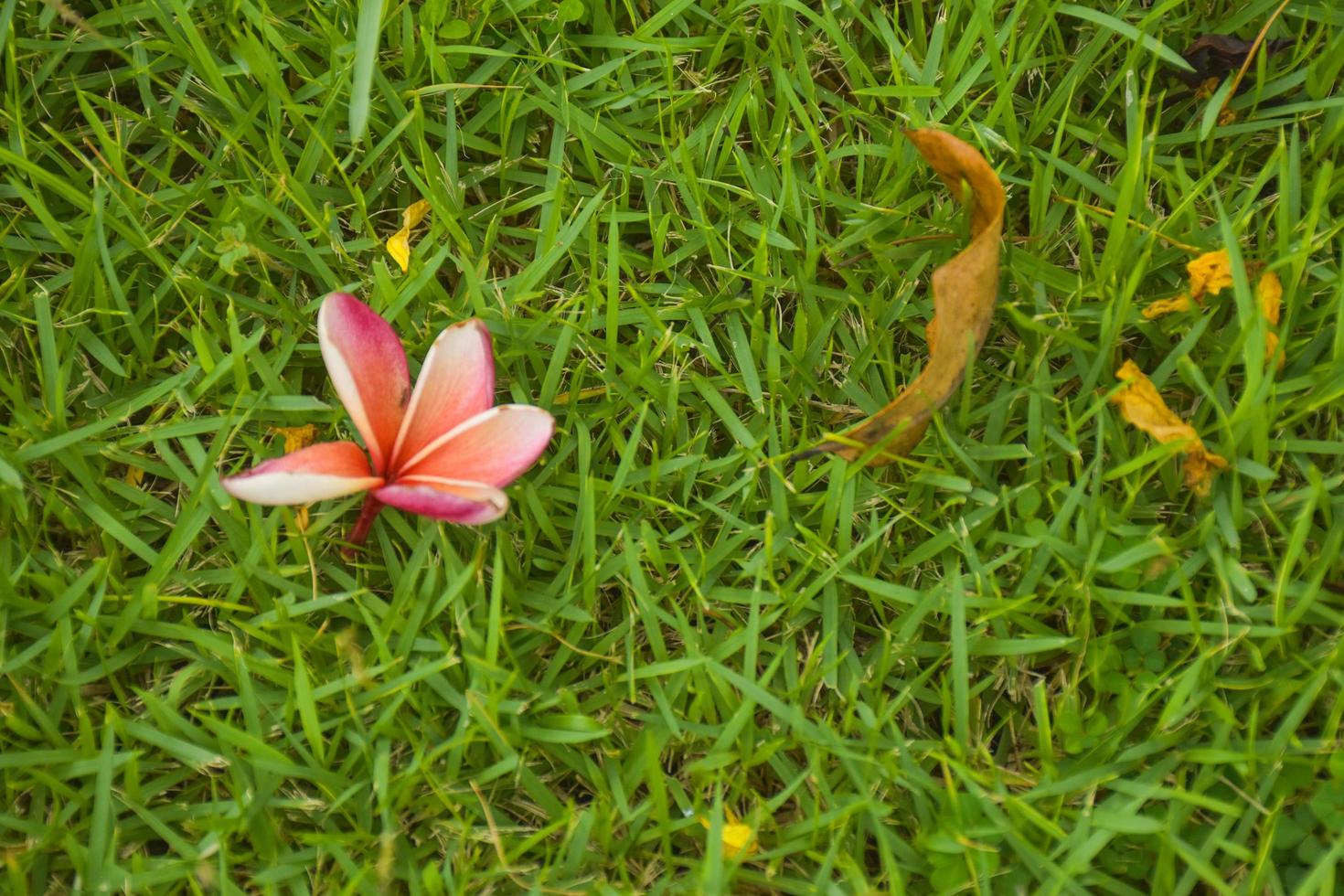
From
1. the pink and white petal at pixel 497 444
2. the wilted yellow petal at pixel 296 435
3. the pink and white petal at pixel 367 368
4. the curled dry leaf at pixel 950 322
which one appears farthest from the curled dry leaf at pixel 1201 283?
the wilted yellow petal at pixel 296 435

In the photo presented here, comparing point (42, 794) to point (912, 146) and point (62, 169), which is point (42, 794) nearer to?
point (62, 169)

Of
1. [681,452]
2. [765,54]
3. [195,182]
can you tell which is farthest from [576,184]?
[195,182]

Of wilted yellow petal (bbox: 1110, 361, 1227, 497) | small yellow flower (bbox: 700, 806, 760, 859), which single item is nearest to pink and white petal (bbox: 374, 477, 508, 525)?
small yellow flower (bbox: 700, 806, 760, 859)

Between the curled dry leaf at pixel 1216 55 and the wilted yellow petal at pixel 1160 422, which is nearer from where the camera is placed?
the wilted yellow petal at pixel 1160 422

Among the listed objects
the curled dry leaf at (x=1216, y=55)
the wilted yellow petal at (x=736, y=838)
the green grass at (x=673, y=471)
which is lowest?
the wilted yellow petal at (x=736, y=838)

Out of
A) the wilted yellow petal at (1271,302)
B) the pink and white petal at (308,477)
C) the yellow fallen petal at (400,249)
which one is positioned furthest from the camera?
the yellow fallen petal at (400,249)

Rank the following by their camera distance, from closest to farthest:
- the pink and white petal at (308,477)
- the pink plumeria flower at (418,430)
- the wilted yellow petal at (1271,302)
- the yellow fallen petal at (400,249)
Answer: the pink and white petal at (308,477) → the pink plumeria flower at (418,430) → the wilted yellow petal at (1271,302) → the yellow fallen petal at (400,249)

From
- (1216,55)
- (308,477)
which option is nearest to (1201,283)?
(1216,55)

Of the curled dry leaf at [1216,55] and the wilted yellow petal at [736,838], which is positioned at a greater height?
the curled dry leaf at [1216,55]

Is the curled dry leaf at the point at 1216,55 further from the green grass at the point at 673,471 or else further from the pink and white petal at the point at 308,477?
the pink and white petal at the point at 308,477
